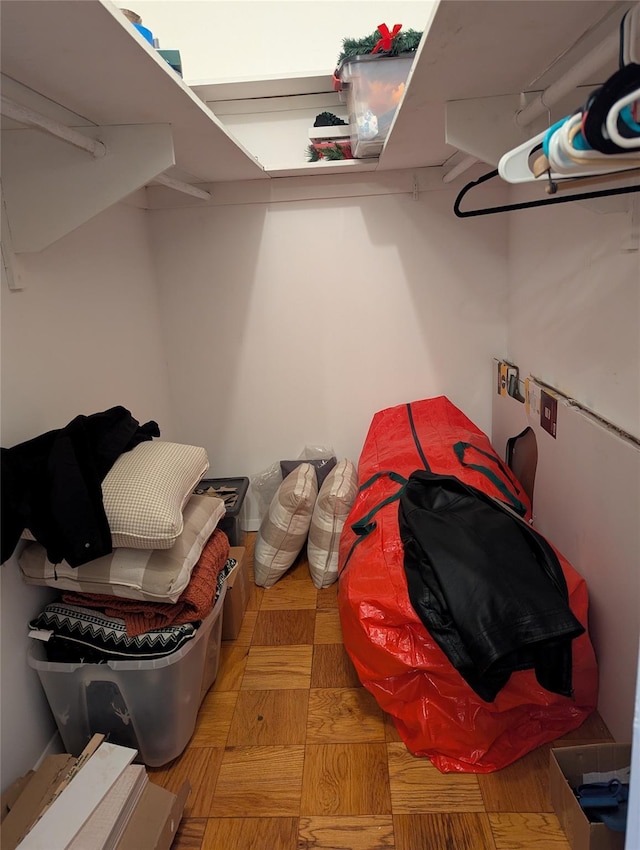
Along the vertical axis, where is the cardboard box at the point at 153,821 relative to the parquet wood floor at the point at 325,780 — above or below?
above

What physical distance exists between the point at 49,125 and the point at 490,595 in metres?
1.42

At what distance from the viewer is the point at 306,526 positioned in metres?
2.29

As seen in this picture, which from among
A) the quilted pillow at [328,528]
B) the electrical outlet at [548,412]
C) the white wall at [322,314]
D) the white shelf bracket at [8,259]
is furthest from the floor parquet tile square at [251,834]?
the white wall at [322,314]

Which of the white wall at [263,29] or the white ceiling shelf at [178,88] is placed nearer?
the white ceiling shelf at [178,88]

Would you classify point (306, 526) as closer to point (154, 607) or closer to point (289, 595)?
point (289, 595)

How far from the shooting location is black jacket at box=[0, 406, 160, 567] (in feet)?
3.90

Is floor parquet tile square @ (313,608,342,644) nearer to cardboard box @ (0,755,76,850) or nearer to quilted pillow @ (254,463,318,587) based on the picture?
quilted pillow @ (254,463,318,587)

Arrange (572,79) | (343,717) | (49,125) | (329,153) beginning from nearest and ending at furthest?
(572,79)
(49,125)
(343,717)
(329,153)

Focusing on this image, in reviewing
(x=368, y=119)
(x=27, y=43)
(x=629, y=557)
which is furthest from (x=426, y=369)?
(x=27, y=43)

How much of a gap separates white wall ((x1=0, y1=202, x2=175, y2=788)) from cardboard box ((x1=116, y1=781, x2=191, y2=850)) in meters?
0.36

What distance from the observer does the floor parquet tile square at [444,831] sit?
4.12 ft

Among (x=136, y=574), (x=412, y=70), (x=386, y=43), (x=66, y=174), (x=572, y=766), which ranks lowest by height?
(x=572, y=766)

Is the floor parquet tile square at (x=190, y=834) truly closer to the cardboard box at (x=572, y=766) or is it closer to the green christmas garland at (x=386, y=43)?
the cardboard box at (x=572, y=766)

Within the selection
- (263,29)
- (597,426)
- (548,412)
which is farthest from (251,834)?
(263,29)
